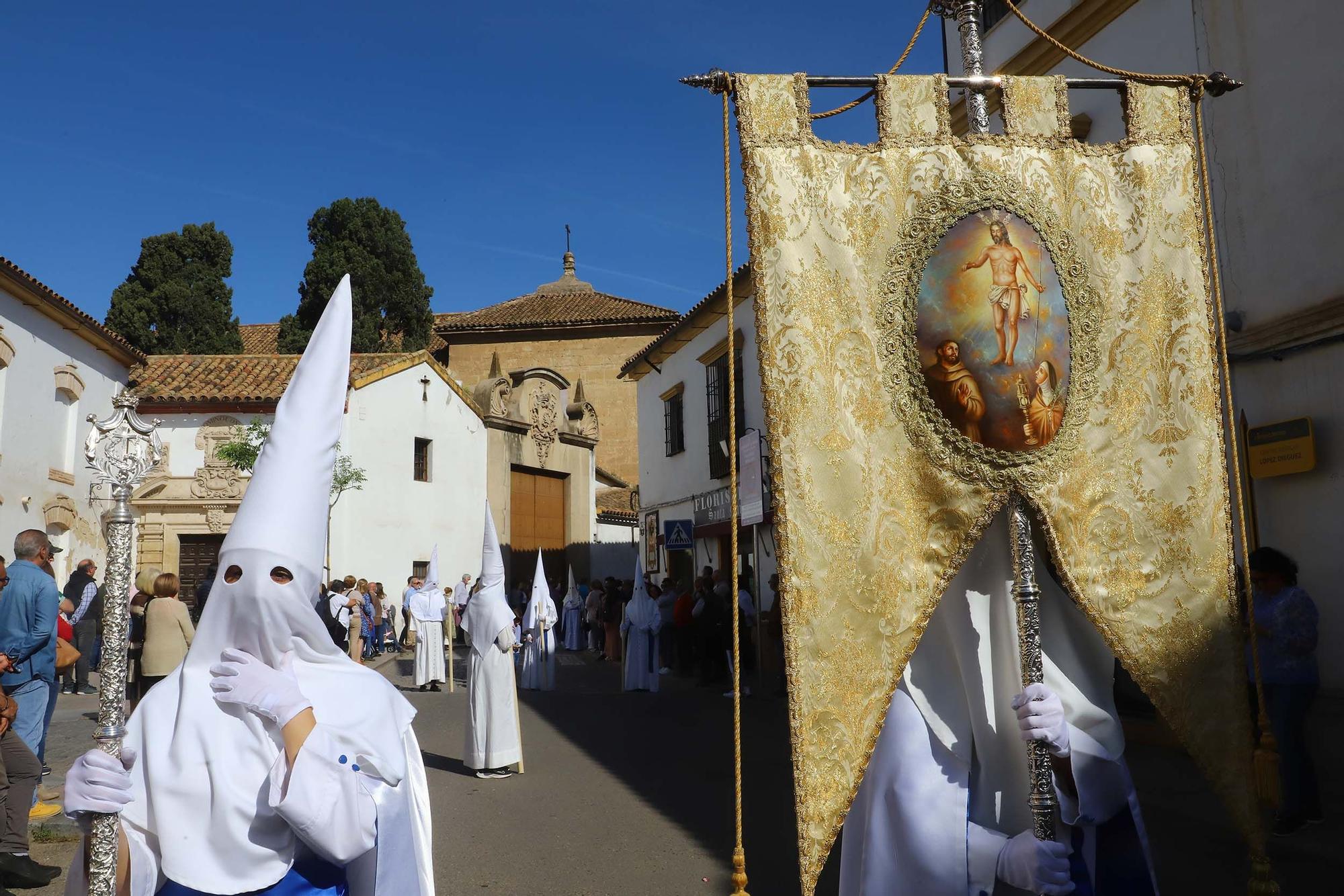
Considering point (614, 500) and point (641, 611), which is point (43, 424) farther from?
point (614, 500)

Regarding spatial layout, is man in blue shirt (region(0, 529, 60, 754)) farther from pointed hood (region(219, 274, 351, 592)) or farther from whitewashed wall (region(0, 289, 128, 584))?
whitewashed wall (region(0, 289, 128, 584))

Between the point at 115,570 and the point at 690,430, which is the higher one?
the point at 690,430

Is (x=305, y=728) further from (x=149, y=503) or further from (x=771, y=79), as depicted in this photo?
(x=149, y=503)

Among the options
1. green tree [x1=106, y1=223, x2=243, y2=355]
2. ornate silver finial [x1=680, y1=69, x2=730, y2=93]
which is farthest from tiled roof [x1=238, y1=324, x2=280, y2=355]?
ornate silver finial [x1=680, y1=69, x2=730, y2=93]

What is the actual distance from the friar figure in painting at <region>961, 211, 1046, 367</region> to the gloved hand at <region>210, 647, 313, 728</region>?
7.25ft

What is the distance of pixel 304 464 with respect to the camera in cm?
270

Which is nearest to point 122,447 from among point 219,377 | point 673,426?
point 673,426

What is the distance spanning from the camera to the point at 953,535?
125 inches

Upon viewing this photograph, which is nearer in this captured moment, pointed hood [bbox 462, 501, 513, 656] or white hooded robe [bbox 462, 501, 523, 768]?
white hooded robe [bbox 462, 501, 523, 768]

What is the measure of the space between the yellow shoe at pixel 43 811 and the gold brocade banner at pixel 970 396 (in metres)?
6.52

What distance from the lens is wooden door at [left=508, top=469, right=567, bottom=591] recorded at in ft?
88.5

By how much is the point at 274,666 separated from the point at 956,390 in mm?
2106

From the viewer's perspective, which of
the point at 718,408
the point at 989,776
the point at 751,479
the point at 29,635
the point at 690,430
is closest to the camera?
the point at 989,776

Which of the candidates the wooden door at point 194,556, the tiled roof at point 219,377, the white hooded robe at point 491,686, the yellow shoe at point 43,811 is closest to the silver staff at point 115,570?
the yellow shoe at point 43,811
